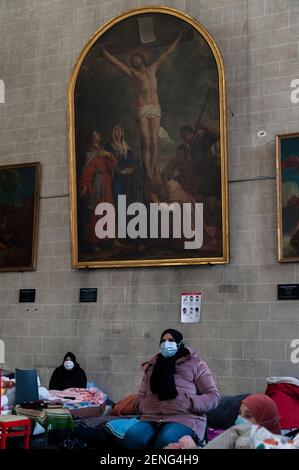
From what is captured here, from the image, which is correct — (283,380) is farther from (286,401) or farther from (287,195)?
(287,195)

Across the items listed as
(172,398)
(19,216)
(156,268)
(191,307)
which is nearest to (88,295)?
(156,268)

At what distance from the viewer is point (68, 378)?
9914mm

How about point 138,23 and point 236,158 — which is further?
point 138,23

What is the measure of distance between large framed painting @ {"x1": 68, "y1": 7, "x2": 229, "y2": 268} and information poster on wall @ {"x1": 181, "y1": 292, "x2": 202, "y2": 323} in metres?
0.55

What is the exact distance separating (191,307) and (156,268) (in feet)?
2.96

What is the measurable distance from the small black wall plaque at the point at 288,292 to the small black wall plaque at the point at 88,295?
3152 millimetres

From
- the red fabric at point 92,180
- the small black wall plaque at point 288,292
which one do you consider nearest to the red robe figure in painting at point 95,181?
the red fabric at point 92,180

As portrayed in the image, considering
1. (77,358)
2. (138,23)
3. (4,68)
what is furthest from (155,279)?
(4,68)

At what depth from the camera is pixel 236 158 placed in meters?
9.63

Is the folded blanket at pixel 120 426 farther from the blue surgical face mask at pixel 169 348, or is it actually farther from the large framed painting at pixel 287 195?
the large framed painting at pixel 287 195

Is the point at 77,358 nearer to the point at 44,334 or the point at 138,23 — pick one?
the point at 44,334

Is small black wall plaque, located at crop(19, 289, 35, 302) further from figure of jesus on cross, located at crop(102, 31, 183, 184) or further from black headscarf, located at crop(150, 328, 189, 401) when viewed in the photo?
black headscarf, located at crop(150, 328, 189, 401)

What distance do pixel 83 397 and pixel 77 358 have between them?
4.22 feet

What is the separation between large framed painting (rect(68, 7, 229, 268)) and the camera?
A: 9.66m
